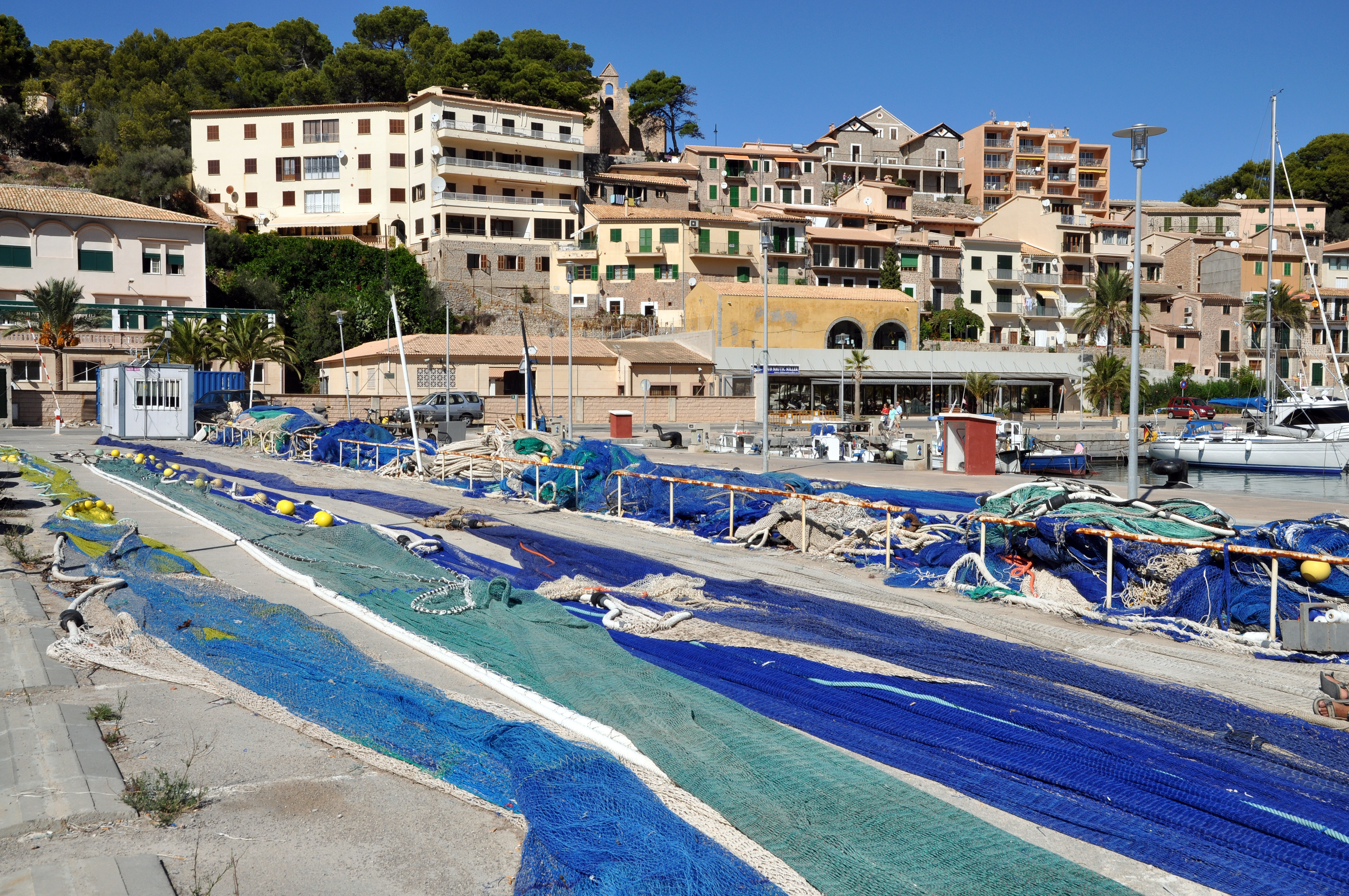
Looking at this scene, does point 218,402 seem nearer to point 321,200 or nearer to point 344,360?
point 344,360

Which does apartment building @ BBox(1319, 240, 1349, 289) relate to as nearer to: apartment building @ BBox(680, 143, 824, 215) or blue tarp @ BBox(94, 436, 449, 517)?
apartment building @ BBox(680, 143, 824, 215)

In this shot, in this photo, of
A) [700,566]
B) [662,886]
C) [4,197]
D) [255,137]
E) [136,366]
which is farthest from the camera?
[255,137]

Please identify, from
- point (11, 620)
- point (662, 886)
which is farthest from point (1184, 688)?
point (11, 620)

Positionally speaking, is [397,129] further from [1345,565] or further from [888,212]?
[1345,565]

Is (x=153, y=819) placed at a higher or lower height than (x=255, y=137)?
lower

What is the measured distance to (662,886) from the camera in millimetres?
3805

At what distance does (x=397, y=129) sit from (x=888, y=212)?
39596mm

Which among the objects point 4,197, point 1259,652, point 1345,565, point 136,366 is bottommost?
point 1259,652

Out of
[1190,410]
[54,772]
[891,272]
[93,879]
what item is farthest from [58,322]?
[1190,410]

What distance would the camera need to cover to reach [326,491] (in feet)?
63.8

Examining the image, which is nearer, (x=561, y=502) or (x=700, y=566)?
(x=700, y=566)

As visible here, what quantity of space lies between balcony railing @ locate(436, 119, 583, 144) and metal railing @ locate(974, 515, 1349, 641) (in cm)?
6322

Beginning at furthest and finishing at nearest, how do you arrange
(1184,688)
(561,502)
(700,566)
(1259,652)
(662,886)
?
(561,502)
(700,566)
(1259,652)
(1184,688)
(662,886)

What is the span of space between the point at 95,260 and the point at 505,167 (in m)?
26.6
